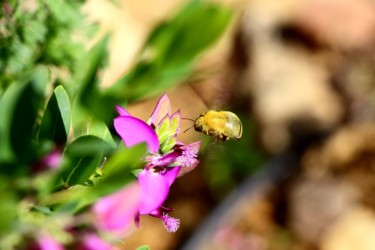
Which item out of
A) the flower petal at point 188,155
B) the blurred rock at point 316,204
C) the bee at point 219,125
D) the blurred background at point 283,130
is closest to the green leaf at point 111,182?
the flower petal at point 188,155

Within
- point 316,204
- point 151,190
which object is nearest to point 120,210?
point 151,190

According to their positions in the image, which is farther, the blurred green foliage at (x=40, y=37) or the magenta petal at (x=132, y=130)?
the blurred green foliage at (x=40, y=37)

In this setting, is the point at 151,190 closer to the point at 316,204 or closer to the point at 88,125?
the point at 88,125

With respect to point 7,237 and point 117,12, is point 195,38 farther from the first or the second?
point 117,12

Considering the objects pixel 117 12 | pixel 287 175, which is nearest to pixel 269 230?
pixel 287 175

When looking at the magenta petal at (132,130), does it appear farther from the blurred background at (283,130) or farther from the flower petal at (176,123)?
the blurred background at (283,130)
